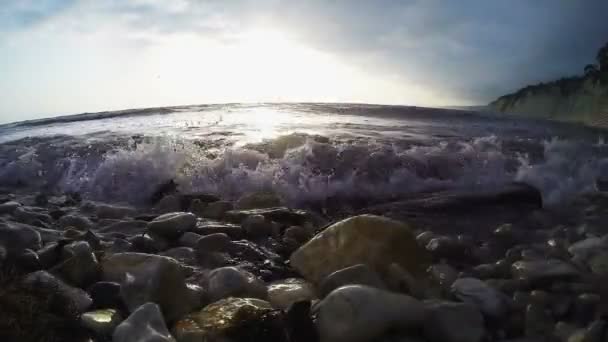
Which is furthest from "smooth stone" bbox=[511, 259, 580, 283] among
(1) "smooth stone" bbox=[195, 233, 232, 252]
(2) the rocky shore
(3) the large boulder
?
(1) "smooth stone" bbox=[195, 233, 232, 252]

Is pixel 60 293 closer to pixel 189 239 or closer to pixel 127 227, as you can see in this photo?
pixel 189 239

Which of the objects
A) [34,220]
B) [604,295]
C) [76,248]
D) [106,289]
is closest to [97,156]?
[34,220]

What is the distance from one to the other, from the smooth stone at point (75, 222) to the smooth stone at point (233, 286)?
1799mm

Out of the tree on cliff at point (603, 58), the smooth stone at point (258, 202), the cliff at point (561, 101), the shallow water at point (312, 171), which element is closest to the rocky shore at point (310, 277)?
the smooth stone at point (258, 202)

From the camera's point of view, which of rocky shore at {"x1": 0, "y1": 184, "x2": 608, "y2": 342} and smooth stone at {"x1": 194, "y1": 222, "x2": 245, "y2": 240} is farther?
smooth stone at {"x1": 194, "y1": 222, "x2": 245, "y2": 240}

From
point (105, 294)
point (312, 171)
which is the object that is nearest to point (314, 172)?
point (312, 171)

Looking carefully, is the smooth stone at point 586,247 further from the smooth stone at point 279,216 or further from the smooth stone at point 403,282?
the smooth stone at point 279,216

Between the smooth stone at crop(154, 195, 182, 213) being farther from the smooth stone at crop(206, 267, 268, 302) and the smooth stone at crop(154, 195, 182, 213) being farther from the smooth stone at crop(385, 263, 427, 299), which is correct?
the smooth stone at crop(385, 263, 427, 299)

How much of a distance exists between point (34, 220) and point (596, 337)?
3.77 metres

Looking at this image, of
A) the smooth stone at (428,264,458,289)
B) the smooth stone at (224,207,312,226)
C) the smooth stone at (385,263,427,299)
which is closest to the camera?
the smooth stone at (385,263,427,299)

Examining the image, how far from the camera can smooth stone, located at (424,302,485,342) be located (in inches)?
67.7

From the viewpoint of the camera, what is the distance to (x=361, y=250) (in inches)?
93.8

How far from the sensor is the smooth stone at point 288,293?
205cm

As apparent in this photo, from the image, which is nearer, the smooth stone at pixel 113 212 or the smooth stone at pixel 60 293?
the smooth stone at pixel 60 293
